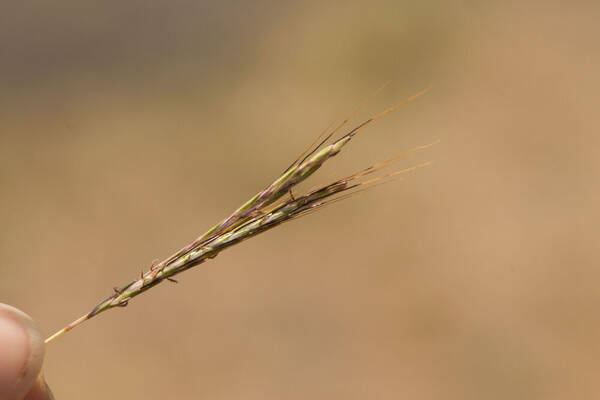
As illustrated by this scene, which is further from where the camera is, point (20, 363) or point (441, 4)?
point (441, 4)

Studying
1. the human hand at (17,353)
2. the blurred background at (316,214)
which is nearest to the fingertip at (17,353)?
the human hand at (17,353)

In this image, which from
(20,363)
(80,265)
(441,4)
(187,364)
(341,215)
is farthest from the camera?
(441,4)

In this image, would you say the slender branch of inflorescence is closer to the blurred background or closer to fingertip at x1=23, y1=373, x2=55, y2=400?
fingertip at x1=23, y1=373, x2=55, y2=400

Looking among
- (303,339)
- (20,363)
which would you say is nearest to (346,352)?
(303,339)

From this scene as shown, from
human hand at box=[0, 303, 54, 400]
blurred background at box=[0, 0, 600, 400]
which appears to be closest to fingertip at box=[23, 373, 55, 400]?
human hand at box=[0, 303, 54, 400]

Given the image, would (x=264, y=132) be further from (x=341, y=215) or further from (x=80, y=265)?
(x=80, y=265)

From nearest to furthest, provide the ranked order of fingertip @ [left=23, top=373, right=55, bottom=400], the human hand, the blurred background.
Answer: the human hand, fingertip @ [left=23, top=373, right=55, bottom=400], the blurred background

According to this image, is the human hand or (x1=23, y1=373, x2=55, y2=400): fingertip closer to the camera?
the human hand
